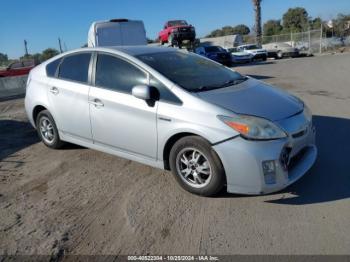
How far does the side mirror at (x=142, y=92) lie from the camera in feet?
13.6

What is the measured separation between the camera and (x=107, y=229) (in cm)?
352

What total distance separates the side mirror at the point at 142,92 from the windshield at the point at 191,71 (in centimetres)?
33

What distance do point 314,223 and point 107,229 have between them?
6.51ft

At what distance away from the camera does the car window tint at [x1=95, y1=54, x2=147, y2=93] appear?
4504mm

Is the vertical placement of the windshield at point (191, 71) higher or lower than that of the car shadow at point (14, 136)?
higher

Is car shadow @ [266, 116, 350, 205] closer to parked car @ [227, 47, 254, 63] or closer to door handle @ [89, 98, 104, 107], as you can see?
door handle @ [89, 98, 104, 107]

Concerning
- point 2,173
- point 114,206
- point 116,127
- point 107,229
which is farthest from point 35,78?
point 107,229

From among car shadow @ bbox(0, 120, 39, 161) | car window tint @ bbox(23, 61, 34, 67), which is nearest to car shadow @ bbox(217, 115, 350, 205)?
car shadow @ bbox(0, 120, 39, 161)

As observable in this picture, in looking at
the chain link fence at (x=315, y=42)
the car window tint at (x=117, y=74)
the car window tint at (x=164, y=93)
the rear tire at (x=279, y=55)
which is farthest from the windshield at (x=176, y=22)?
the car window tint at (x=164, y=93)

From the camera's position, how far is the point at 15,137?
23.3 ft

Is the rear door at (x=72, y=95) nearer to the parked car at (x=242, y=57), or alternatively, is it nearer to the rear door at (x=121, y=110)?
the rear door at (x=121, y=110)

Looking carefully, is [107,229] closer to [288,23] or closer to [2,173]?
[2,173]

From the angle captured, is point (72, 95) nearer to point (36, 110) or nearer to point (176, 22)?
point (36, 110)

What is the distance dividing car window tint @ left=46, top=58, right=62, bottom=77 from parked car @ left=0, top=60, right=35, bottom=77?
19259 mm
